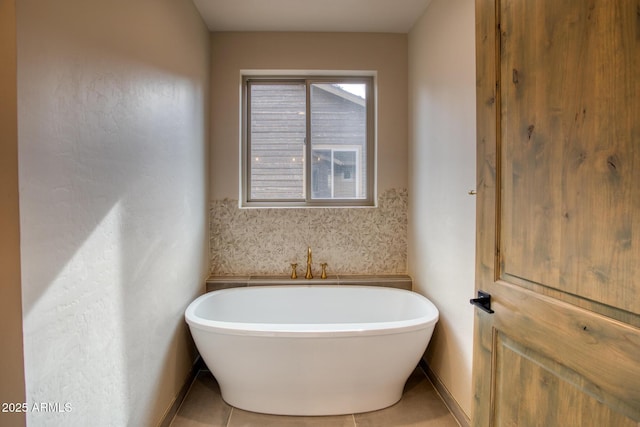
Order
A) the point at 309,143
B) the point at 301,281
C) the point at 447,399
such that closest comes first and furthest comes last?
the point at 447,399 → the point at 301,281 → the point at 309,143

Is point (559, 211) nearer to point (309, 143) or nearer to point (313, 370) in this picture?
point (313, 370)

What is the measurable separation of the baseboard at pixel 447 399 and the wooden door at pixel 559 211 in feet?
2.49

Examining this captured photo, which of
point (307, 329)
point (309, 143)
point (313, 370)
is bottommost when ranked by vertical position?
point (313, 370)

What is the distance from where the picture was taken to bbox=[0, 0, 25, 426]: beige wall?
2.70ft

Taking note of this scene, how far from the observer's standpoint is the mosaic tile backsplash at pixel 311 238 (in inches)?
105

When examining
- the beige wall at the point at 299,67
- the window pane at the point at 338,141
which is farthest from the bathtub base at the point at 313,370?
the window pane at the point at 338,141

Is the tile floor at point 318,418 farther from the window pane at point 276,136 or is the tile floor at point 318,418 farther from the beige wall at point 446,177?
the window pane at point 276,136

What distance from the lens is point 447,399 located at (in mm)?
1980

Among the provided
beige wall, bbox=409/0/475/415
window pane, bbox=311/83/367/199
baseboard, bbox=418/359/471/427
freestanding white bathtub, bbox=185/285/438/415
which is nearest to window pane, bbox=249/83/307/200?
window pane, bbox=311/83/367/199

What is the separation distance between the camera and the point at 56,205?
0.96 metres

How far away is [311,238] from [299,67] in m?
1.42

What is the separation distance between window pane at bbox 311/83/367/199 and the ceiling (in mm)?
471

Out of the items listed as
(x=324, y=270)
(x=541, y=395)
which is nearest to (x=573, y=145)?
(x=541, y=395)

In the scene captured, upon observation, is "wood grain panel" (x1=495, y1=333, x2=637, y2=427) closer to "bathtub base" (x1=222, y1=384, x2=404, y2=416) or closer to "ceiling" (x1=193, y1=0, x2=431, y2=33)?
"bathtub base" (x1=222, y1=384, x2=404, y2=416)
